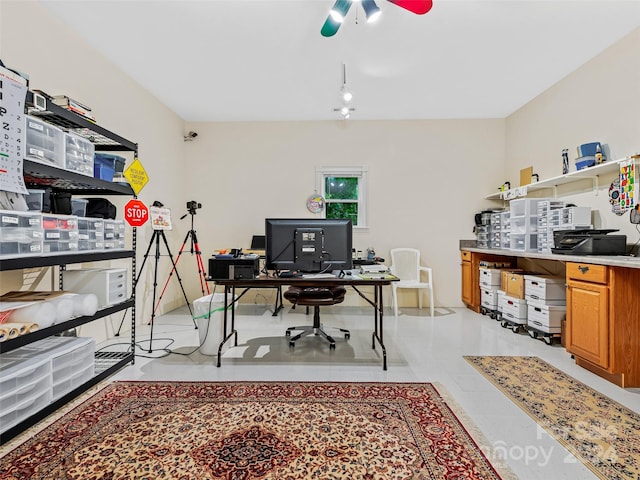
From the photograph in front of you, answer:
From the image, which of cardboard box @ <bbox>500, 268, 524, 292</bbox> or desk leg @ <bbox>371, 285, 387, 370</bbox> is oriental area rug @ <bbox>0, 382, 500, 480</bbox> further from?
cardboard box @ <bbox>500, 268, 524, 292</bbox>

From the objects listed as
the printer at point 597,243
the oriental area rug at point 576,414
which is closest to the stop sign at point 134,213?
the oriental area rug at point 576,414

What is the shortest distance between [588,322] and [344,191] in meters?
Answer: 3.52

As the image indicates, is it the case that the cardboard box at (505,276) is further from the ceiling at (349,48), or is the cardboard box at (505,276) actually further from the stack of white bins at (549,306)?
the ceiling at (349,48)

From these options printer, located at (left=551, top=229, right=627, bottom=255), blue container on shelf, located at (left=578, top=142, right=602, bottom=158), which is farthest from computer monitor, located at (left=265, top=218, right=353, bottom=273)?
blue container on shelf, located at (left=578, top=142, right=602, bottom=158)

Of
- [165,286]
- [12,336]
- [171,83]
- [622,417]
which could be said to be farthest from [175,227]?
[622,417]

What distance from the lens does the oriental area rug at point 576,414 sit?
156 centimetres

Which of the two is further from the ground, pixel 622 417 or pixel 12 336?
pixel 12 336

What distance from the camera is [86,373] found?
7.27 ft

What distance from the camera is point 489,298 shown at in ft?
14.0

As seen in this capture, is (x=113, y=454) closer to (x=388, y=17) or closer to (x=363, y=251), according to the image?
(x=388, y=17)

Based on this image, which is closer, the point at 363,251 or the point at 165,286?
the point at 165,286

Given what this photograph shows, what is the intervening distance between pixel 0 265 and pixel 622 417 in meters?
3.57

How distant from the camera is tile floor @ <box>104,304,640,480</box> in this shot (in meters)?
1.70

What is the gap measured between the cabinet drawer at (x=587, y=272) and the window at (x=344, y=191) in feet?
9.21
